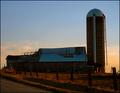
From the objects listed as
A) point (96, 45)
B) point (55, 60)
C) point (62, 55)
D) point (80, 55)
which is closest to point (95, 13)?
point (96, 45)

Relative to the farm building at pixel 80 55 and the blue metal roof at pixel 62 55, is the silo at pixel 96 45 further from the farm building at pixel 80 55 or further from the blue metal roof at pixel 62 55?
the blue metal roof at pixel 62 55

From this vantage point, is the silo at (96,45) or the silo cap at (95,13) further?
the silo cap at (95,13)

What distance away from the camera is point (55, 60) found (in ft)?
328

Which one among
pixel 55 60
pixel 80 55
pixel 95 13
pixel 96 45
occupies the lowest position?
pixel 55 60

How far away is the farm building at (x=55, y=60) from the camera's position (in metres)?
95.9

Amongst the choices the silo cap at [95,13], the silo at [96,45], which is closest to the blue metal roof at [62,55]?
the silo at [96,45]

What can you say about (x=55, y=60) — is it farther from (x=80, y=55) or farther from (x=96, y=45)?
(x=96, y=45)

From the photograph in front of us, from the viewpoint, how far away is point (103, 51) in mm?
95938

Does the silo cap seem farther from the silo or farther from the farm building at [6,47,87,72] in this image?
the farm building at [6,47,87,72]

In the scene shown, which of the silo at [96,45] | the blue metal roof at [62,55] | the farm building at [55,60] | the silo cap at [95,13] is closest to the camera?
the silo at [96,45]

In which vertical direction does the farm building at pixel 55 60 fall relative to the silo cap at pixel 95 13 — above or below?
below

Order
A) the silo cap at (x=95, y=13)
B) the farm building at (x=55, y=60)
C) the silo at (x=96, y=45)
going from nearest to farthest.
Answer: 1. the silo at (x=96, y=45)
2. the farm building at (x=55, y=60)
3. the silo cap at (x=95, y=13)

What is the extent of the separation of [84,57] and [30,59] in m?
16.9

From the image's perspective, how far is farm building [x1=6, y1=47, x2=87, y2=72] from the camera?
315 feet
